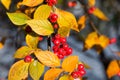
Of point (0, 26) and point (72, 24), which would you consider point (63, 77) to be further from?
point (0, 26)

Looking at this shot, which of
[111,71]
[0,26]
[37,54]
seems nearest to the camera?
[37,54]

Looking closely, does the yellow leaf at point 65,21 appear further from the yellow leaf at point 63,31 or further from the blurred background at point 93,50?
the blurred background at point 93,50

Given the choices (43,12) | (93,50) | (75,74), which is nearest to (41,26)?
(43,12)

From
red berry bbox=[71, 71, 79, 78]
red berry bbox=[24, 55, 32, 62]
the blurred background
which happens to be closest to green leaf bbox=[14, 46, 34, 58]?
red berry bbox=[24, 55, 32, 62]

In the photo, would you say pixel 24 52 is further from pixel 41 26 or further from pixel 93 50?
pixel 93 50

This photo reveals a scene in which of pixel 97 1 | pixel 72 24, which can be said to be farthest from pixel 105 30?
pixel 72 24
